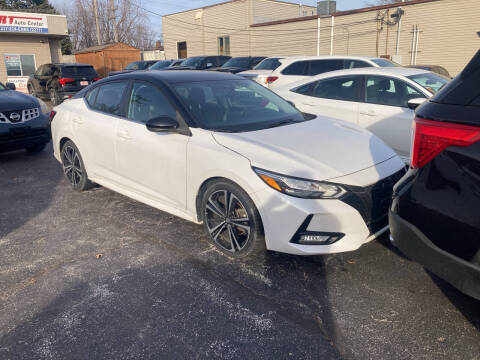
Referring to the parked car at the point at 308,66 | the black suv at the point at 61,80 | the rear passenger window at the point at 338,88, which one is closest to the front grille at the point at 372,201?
the rear passenger window at the point at 338,88

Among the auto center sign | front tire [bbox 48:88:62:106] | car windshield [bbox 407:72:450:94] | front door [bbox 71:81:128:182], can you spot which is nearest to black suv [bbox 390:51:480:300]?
front door [bbox 71:81:128:182]

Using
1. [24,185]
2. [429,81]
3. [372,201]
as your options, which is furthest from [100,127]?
[429,81]

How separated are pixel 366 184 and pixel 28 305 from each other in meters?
2.75

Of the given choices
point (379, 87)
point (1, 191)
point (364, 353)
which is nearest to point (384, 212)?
point (364, 353)

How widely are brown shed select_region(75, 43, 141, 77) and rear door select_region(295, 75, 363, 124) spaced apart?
85.7 feet

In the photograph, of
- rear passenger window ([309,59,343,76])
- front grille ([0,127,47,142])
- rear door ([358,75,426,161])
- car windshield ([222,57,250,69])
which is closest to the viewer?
rear door ([358,75,426,161])

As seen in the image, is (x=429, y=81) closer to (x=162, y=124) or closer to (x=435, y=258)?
(x=162, y=124)

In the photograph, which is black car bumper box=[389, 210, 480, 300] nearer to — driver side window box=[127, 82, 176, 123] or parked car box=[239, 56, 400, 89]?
driver side window box=[127, 82, 176, 123]

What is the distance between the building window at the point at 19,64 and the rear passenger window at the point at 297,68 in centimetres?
1892

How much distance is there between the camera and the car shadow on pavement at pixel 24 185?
4.77 meters

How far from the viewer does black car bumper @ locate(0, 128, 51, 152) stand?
269 inches

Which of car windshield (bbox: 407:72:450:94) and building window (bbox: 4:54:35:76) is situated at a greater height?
building window (bbox: 4:54:35:76)

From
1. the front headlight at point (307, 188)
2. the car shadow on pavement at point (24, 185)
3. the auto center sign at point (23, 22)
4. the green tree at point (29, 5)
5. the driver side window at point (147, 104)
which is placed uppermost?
the green tree at point (29, 5)

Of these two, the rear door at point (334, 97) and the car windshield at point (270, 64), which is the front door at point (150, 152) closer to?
the rear door at point (334, 97)
